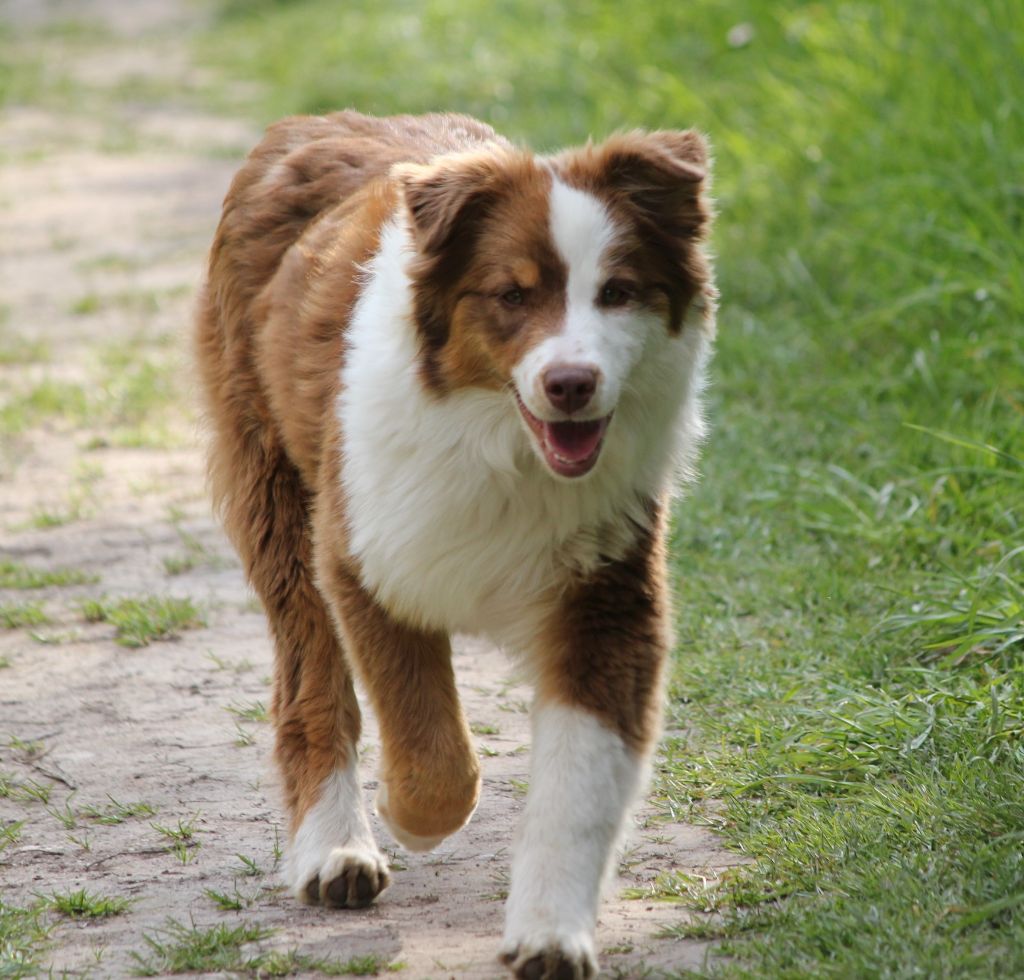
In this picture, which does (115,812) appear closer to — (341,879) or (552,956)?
Result: (341,879)

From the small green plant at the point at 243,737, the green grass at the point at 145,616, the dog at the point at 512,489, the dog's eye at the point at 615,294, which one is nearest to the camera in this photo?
the dog at the point at 512,489

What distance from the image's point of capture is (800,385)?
736 cm

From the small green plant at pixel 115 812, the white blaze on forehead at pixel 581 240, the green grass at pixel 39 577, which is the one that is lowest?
the green grass at pixel 39 577

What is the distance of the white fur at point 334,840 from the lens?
3984 millimetres

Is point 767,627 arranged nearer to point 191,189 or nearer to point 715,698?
point 715,698

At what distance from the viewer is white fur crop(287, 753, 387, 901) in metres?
3.98

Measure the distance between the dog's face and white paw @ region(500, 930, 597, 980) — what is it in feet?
3.26

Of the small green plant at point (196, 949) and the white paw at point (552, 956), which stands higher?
the white paw at point (552, 956)

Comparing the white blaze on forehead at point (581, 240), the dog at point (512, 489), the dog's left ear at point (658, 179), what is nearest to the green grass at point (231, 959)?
the dog at point (512, 489)

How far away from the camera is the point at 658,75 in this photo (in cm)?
1112

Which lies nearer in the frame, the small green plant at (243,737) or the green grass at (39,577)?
the small green plant at (243,737)

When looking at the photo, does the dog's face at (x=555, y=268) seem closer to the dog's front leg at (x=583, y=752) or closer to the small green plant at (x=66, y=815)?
the dog's front leg at (x=583, y=752)

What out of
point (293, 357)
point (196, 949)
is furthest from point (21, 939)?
point (293, 357)

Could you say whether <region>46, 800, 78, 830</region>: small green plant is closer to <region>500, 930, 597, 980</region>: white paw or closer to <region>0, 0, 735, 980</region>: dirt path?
<region>0, 0, 735, 980</region>: dirt path
